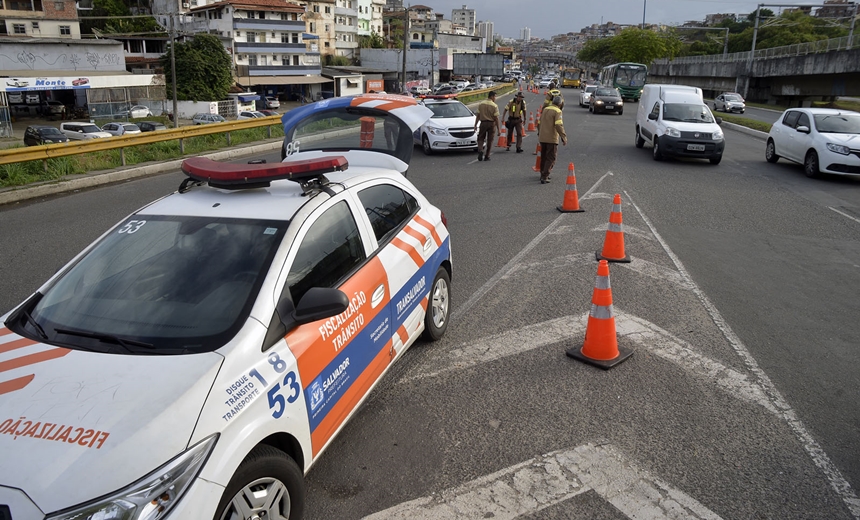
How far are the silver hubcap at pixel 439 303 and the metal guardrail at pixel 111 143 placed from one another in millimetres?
10789

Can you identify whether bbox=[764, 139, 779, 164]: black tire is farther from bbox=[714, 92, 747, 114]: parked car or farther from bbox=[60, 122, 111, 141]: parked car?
bbox=[60, 122, 111, 141]: parked car

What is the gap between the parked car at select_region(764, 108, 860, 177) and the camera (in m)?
14.5

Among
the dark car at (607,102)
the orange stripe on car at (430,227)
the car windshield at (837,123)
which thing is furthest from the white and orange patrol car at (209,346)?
the dark car at (607,102)

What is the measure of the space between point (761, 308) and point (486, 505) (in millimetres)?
4558

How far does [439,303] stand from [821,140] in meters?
13.4

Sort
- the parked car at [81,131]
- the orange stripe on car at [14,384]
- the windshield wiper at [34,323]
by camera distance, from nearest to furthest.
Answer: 1. the orange stripe on car at [14,384]
2. the windshield wiper at [34,323]
3. the parked car at [81,131]

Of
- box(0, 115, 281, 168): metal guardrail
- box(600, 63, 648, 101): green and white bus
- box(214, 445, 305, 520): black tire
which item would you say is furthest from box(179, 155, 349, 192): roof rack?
box(600, 63, 648, 101): green and white bus

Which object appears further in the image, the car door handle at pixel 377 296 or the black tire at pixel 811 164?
the black tire at pixel 811 164

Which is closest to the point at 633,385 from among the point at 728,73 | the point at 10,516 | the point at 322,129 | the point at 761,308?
the point at 761,308

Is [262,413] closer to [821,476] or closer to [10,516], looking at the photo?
[10,516]

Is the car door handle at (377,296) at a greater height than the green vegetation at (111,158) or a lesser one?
greater

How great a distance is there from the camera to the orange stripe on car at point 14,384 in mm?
2793

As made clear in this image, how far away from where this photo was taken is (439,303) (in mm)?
5621

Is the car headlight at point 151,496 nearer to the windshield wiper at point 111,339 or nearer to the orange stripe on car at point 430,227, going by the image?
the windshield wiper at point 111,339
